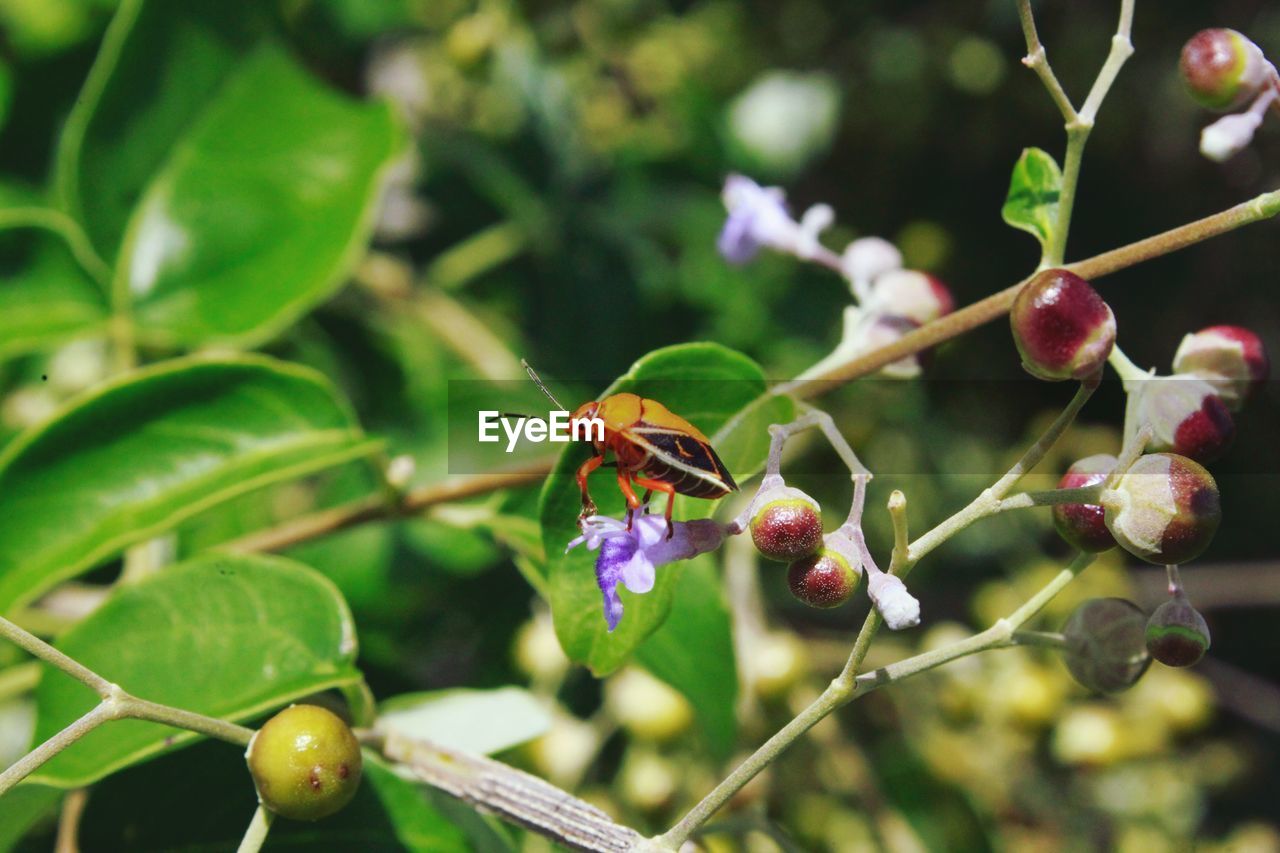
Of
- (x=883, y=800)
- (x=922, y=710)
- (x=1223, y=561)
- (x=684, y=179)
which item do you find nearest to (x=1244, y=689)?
(x=1223, y=561)

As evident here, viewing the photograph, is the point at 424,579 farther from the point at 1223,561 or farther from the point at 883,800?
the point at 1223,561

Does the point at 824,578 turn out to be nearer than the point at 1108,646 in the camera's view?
Yes

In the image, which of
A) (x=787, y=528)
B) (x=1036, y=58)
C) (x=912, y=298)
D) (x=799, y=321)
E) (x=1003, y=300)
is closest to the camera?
(x=787, y=528)

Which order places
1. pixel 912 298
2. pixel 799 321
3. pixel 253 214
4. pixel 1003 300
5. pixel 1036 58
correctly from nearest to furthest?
pixel 1036 58
pixel 1003 300
pixel 912 298
pixel 253 214
pixel 799 321

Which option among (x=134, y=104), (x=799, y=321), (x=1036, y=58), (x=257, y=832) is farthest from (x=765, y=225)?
(x=799, y=321)

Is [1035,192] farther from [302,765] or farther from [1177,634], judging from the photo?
[302,765]

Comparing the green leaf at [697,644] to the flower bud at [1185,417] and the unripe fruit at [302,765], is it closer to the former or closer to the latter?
the unripe fruit at [302,765]

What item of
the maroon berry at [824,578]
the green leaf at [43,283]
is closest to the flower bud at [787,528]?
the maroon berry at [824,578]
